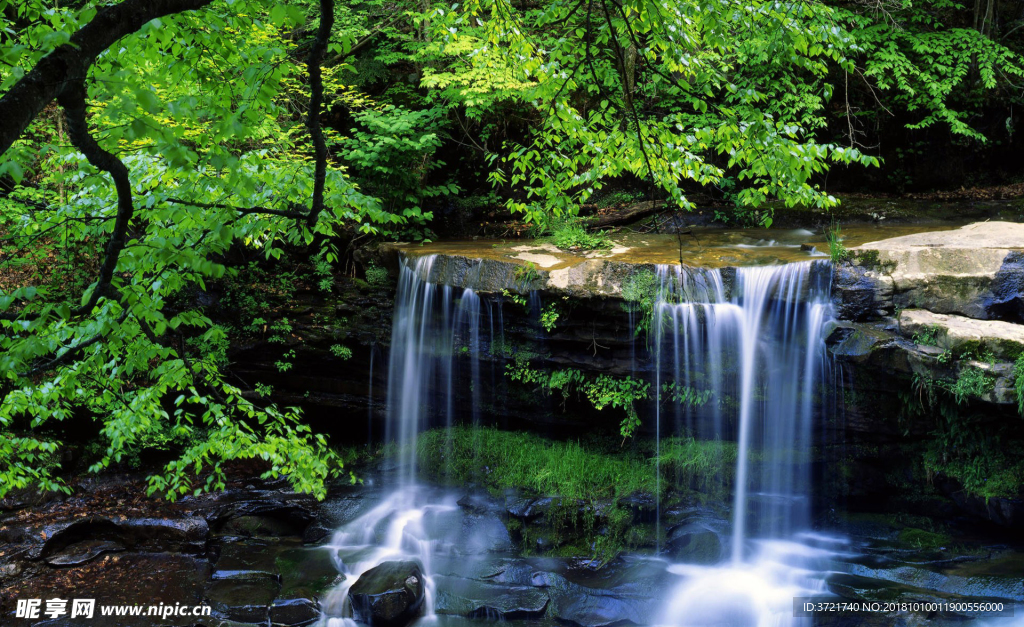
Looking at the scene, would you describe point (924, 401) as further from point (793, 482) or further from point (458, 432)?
point (458, 432)

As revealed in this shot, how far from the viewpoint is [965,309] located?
6.58 m

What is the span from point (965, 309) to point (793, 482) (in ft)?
8.95

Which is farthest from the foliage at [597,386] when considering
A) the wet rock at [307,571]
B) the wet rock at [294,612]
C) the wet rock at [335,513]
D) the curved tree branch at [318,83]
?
the curved tree branch at [318,83]

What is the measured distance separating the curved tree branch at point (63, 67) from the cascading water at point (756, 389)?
5852 mm

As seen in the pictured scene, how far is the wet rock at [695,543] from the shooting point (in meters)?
7.44

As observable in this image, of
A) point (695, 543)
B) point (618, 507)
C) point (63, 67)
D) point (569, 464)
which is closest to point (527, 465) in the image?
point (569, 464)

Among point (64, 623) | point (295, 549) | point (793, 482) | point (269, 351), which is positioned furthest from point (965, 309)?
point (64, 623)

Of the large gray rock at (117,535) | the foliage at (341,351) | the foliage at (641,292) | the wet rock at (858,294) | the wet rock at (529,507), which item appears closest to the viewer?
the wet rock at (858,294)

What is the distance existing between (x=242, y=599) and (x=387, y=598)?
1.56 m

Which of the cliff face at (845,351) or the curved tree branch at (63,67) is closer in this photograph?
the curved tree branch at (63,67)

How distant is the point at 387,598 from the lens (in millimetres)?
6566

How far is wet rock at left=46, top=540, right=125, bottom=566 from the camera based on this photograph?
721 cm

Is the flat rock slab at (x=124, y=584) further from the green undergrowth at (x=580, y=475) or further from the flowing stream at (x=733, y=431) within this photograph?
the green undergrowth at (x=580, y=475)

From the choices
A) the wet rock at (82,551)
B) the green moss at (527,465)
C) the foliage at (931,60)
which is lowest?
the wet rock at (82,551)
